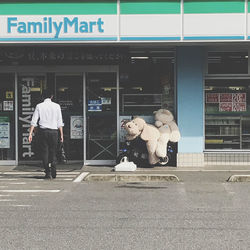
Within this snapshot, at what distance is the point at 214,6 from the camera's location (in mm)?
11688

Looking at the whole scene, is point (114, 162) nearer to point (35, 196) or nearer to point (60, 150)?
point (60, 150)

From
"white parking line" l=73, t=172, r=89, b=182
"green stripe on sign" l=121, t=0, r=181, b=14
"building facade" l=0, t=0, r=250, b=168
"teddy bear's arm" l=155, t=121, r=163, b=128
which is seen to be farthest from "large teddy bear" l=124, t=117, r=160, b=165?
"green stripe on sign" l=121, t=0, r=181, b=14

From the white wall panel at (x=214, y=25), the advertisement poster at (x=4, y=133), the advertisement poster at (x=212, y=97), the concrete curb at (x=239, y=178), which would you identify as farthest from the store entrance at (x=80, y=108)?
the concrete curb at (x=239, y=178)

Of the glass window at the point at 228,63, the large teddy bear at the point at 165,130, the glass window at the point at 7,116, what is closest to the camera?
the large teddy bear at the point at 165,130

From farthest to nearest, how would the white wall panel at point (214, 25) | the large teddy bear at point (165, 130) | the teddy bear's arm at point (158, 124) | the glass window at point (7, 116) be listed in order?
the glass window at point (7, 116)
the teddy bear's arm at point (158, 124)
the large teddy bear at point (165, 130)
the white wall panel at point (214, 25)

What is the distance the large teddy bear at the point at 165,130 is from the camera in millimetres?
12328

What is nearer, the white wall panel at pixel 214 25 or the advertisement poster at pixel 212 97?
the white wall panel at pixel 214 25

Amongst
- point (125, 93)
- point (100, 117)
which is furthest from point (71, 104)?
point (125, 93)

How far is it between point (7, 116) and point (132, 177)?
4.23 meters

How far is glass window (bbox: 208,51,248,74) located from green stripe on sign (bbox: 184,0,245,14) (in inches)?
62.5

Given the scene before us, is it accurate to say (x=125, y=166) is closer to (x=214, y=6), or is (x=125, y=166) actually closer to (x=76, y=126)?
(x=76, y=126)

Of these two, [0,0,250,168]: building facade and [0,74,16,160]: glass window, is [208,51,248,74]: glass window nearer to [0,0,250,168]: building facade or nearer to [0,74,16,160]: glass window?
[0,0,250,168]: building facade

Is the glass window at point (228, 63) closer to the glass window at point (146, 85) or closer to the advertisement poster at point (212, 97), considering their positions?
the advertisement poster at point (212, 97)

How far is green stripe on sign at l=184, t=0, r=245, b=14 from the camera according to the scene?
11.7 meters
